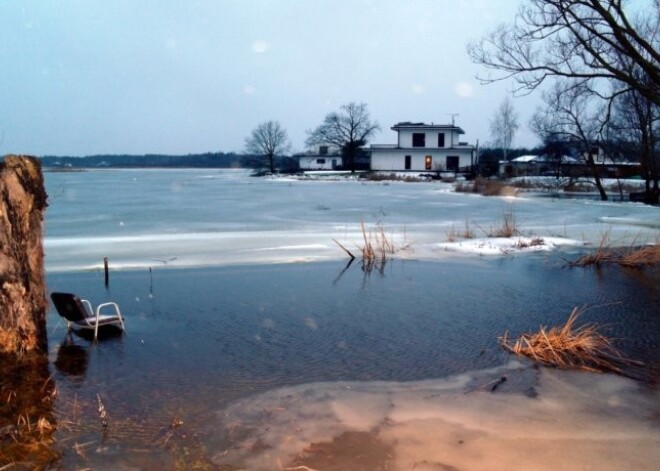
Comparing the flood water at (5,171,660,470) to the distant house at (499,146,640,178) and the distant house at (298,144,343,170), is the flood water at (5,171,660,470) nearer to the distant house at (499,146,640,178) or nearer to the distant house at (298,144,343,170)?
the distant house at (499,146,640,178)

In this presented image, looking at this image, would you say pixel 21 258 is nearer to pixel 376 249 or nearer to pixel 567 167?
pixel 376 249

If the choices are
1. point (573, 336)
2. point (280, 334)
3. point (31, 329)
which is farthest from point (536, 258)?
point (31, 329)

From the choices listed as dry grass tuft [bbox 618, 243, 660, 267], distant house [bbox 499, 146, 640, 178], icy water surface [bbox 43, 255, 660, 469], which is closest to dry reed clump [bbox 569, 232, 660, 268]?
dry grass tuft [bbox 618, 243, 660, 267]

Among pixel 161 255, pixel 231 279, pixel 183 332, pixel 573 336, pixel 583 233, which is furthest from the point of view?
pixel 583 233

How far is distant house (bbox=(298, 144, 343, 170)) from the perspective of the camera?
85875mm

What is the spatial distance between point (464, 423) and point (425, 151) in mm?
63826

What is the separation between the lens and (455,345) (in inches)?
278

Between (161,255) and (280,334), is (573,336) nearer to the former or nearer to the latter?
(280,334)

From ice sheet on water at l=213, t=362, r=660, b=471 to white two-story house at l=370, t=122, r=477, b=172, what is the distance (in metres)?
60.8

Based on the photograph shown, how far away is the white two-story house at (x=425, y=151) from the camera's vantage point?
66.2 m

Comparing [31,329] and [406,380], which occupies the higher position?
[31,329]

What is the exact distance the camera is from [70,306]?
7.32 m

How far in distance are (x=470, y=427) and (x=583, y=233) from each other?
14.2 m

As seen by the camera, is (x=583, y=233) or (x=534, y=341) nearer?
(x=534, y=341)
